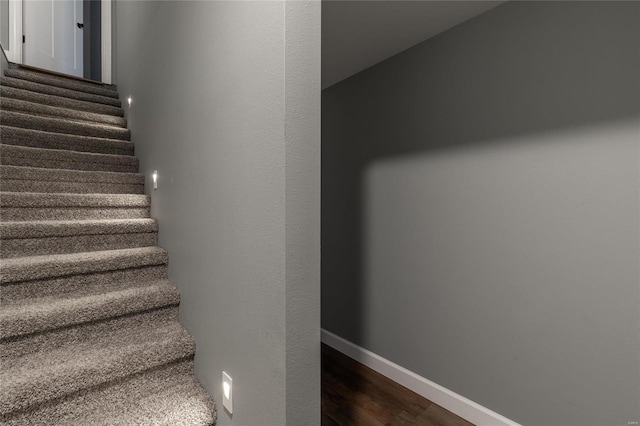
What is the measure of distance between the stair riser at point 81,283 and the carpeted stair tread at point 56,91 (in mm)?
2352

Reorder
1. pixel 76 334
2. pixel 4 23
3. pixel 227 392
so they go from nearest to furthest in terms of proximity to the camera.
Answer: pixel 227 392 < pixel 76 334 < pixel 4 23

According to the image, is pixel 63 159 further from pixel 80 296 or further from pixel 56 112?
pixel 80 296

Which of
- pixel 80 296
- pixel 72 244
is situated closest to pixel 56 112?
pixel 72 244

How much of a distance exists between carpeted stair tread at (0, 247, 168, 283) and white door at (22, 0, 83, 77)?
3818mm

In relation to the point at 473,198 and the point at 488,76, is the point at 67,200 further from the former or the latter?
the point at 488,76

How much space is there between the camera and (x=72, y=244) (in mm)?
1829

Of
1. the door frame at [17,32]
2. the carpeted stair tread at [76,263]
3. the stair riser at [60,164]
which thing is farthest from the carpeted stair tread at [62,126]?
the door frame at [17,32]

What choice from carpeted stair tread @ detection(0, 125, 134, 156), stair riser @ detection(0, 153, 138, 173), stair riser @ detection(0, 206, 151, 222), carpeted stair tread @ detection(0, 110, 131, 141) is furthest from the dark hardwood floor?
carpeted stair tread @ detection(0, 110, 131, 141)

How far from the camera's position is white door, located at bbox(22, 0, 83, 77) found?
397 cm

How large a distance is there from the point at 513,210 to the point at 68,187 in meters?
2.75

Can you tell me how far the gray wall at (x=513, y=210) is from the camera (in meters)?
1.41

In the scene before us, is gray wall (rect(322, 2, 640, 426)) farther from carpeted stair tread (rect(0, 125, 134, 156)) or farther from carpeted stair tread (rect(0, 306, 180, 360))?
carpeted stair tread (rect(0, 125, 134, 156))

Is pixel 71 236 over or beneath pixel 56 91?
beneath

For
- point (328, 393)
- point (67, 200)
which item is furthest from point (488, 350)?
point (67, 200)
